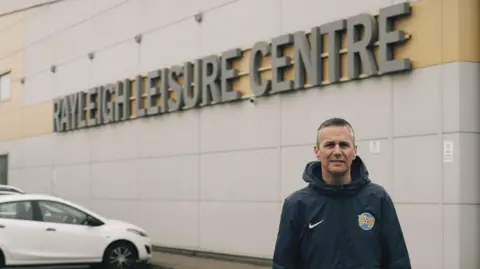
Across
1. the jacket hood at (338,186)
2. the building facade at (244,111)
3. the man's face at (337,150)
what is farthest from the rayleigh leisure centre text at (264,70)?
the man's face at (337,150)

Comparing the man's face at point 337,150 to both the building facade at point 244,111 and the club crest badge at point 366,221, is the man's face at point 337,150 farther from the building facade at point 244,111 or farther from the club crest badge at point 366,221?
the building facade at point 244,111

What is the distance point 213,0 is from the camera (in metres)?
16.8

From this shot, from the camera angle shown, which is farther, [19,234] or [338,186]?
[19,234]

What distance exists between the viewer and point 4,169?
2969 centimetres

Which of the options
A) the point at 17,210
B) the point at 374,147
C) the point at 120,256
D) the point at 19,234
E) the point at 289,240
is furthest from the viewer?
the point at 120,256

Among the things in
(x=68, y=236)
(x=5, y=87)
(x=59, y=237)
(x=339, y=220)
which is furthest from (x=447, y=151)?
(x=5, y=87)

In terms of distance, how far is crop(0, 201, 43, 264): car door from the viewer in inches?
524

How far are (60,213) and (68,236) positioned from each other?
0.47 metres

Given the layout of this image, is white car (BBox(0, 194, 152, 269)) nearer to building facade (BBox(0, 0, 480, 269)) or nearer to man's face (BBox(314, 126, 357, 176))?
building facade (BBox(0, 0, 480, 269))

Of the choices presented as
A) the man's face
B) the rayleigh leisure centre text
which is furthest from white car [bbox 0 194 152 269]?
the man's face

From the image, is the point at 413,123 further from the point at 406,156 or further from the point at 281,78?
the point at 281,78

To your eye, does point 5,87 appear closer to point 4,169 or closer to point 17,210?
point 4,169

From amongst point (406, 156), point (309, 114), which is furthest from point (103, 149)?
point (406, 156)

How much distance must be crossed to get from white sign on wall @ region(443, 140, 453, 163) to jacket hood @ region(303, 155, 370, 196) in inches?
299
